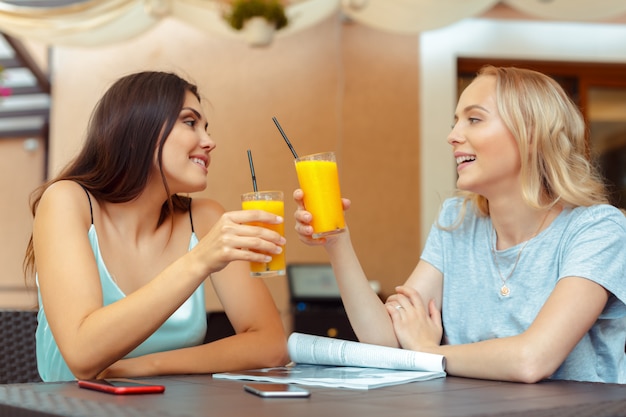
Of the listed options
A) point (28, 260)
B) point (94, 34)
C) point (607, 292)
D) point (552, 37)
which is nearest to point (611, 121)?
point (552, 37)

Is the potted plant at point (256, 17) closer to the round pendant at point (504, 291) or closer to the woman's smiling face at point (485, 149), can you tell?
the woman's smiling face at point (485, 149)

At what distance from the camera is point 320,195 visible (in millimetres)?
1688

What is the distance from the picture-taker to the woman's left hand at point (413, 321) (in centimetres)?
179

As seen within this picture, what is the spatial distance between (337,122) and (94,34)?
1792 millimetres

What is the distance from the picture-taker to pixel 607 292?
5.45 feet

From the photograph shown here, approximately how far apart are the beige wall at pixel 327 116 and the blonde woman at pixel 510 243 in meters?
3.45

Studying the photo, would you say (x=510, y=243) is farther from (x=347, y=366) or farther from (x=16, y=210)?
(x=16, y=210)

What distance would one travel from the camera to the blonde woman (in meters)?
1.77

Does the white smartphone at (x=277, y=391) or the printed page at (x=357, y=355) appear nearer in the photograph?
the white smartphone at (x=277, y=391)

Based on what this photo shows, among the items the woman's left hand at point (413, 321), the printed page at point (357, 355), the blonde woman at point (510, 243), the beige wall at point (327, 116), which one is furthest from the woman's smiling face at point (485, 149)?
the beige wall at point (327, 116)

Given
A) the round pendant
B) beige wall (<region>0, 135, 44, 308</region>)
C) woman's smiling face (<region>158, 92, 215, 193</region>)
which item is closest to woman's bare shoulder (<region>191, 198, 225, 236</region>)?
woman's smiling face (<region>158, 92, 215, 193</region>)

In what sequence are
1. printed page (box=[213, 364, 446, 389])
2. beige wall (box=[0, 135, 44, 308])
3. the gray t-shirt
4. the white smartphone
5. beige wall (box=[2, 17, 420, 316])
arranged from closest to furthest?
the white smartphone
printed page (box=[213, 364, 446, 389])
the gray t-shirt
beige wall (box=[2, 17, 420, 316])
beige wall (box=[0, 135, 44, 308])

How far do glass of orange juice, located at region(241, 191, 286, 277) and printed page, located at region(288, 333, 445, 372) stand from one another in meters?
0.20

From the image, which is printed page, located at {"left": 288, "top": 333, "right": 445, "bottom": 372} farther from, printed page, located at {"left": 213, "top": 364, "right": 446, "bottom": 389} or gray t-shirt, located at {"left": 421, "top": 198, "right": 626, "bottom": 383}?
gray t-shirt, located at {"left": 421, "top": 198, "right": 626, "bottom": 383}
